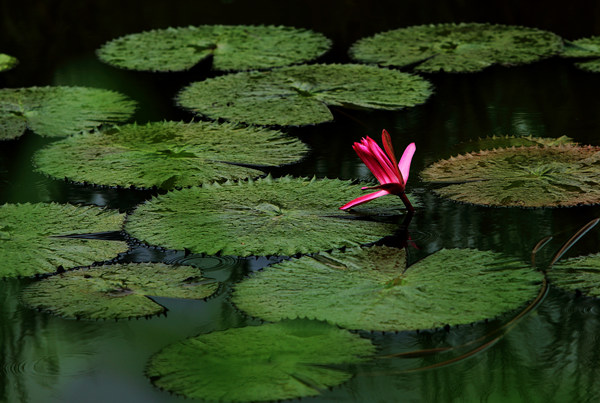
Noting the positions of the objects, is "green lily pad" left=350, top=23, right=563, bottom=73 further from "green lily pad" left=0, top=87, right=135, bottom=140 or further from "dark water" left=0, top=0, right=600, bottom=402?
"green lily pad" left=0, top=87, right=135, bottom=140

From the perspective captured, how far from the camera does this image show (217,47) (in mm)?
4215

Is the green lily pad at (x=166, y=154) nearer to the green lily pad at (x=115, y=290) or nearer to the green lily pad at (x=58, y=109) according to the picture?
the green lily pad at (x=58, y=109)

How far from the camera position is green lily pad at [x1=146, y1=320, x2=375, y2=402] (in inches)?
64.1

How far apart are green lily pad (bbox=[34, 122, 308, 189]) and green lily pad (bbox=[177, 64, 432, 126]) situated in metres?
0.17

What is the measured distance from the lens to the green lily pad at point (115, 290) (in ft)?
6.50

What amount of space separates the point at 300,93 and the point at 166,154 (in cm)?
74

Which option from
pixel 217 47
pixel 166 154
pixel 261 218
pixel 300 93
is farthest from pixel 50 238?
pixel 217 47

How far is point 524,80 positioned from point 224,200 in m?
1.70

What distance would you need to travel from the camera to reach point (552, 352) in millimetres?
1783

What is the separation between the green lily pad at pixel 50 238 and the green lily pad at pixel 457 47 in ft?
5.92

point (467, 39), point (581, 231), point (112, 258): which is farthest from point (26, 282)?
point (467, 39)

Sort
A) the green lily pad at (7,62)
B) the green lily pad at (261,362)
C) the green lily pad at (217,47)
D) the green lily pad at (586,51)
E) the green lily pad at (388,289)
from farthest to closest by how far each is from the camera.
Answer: the green lily pad at (7,62)
the green lily pad at (217,47)
the green lily pad at (586,51)
the green lily pad at (388,289)
the green lily pad at (261,362)

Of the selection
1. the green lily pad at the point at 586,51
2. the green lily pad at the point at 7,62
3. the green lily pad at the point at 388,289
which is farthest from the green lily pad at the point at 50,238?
the green lily pad at the point at 586,51

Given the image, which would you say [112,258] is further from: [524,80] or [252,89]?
[524,80]
